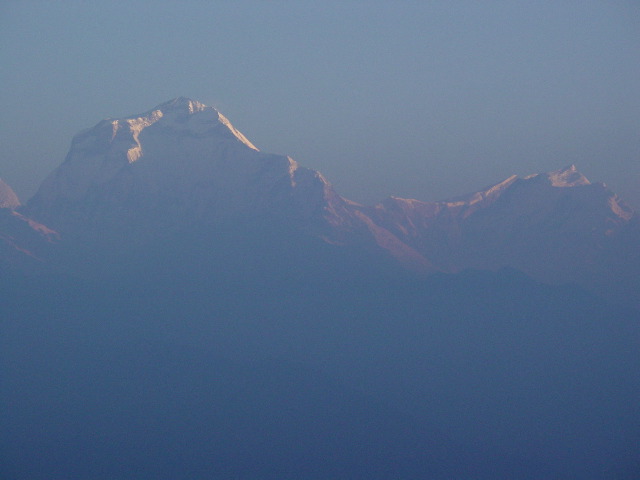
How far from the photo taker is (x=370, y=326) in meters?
193

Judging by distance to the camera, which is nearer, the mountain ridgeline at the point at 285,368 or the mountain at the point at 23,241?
the mountain ridgeline at the point at 285,368

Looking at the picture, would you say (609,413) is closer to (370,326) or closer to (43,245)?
(370,326)

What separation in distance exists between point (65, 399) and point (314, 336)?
45.5m

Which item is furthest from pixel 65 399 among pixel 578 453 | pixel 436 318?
pixel 578 453

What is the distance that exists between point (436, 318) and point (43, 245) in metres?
75.9

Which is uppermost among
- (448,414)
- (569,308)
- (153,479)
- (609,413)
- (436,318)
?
(569,308)

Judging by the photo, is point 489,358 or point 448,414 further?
point 489,358

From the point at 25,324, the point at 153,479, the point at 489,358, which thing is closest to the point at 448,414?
the point at 489,358

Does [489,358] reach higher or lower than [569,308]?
lower

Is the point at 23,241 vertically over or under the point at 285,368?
over

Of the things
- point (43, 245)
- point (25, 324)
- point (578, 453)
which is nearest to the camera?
point (578, 453)

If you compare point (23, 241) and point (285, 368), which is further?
point (23, 241)

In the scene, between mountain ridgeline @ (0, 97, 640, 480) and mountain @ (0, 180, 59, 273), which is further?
mountain @ (0, 180, 59, 273)

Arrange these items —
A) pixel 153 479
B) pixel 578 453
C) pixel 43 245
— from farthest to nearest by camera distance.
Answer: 1. pixel 43 245
2. pixel 578 453
3. pixel 153 479
